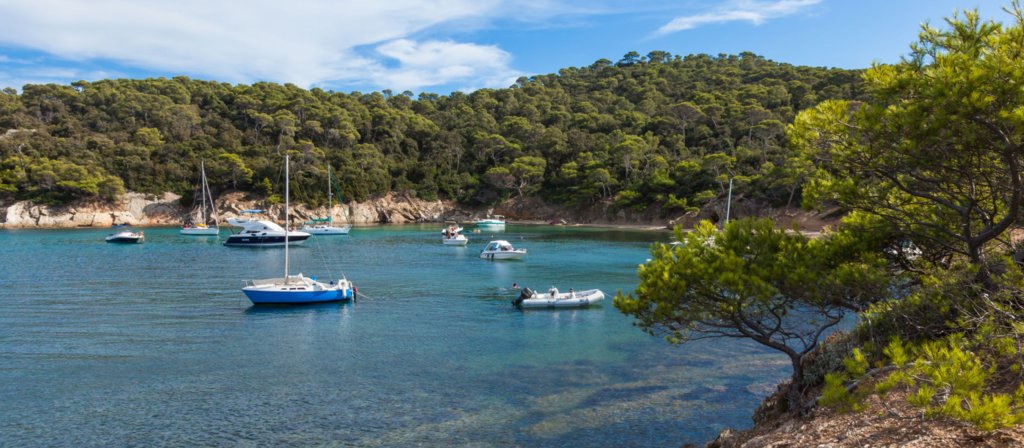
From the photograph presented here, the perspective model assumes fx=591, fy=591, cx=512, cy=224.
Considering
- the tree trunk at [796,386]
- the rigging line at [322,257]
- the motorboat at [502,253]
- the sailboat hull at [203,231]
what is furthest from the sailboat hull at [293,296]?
the sailboat hull at [203,231]

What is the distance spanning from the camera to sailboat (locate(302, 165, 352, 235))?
75812mm

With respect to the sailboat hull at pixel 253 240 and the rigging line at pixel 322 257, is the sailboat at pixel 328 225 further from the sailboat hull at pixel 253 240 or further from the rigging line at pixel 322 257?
the sailboat hull at pixel 253 240

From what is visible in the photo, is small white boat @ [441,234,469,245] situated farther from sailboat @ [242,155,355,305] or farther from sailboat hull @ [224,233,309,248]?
sailboat @ [242,155,355,305]

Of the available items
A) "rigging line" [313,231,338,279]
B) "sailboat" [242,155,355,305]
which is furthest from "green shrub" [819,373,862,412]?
"rigging line" [313,231,338,279]

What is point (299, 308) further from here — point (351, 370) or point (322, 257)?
point (322, 257)

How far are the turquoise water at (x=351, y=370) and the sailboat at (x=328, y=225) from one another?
37391mm

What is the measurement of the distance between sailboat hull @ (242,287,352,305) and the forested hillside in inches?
2249

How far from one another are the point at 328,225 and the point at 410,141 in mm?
33805

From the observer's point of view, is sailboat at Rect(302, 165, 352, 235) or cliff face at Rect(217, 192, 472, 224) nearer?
sailboat at Rect(302, 165, 352, 235)

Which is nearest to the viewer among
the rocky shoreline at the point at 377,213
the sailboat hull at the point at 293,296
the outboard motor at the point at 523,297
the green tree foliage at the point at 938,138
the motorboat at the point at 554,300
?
the green tree foliage at the point at 938,138

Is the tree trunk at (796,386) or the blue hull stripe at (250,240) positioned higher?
the blue hull stripe at (250,240)

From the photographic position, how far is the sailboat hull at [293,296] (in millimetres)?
30114

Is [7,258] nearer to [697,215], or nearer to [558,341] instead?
[558,341]

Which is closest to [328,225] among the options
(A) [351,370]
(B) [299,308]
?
(B) [299,308]
